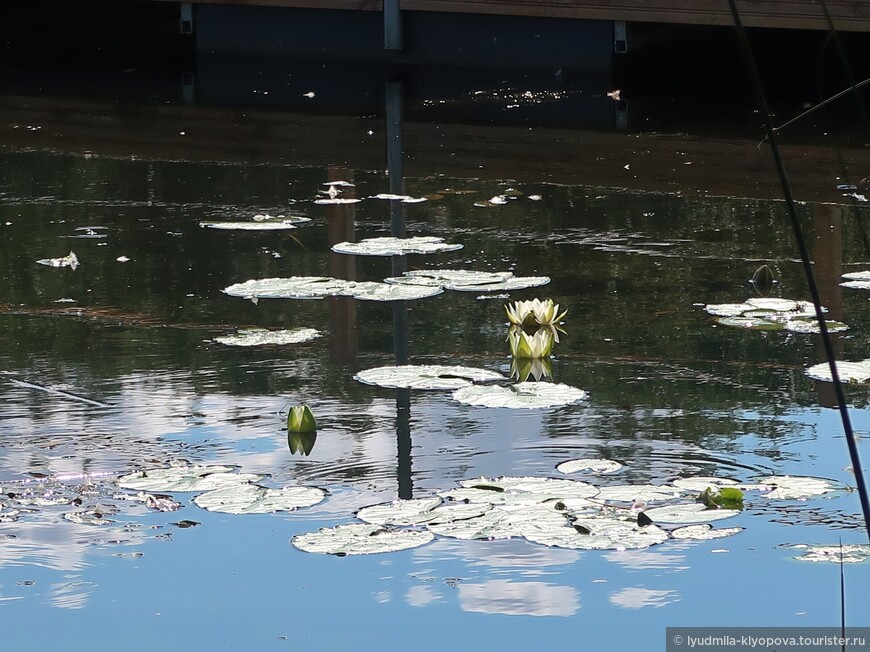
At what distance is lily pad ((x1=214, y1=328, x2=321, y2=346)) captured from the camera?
15.0ft

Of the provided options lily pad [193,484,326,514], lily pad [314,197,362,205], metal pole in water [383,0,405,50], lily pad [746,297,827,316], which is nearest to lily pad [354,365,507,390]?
lily pad [193,484,326,514]

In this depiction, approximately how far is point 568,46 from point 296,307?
6.72 metres

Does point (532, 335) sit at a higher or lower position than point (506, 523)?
higher

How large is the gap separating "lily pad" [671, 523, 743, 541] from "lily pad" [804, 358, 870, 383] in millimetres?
1149

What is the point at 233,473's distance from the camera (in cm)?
346

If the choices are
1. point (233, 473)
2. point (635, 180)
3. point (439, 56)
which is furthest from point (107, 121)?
point (233, 473)

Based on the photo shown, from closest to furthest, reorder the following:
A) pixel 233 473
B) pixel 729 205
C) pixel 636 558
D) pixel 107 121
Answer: pixel 636 558 < pixel 233 473 < pixel 729 205 < pixel 107 121

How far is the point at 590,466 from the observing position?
342 centimetres

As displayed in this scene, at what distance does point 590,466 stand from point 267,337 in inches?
61.3

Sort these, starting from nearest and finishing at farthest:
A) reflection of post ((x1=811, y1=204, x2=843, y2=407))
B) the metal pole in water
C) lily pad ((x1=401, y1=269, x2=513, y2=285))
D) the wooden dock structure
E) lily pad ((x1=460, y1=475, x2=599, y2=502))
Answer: lily pad ((x1=460, y1=475, x2=599, y2=502)) < reflection of post ((x1=811, y1=204, x2=843, y2=407)) < lily pad ((x1=401, y1=269, x2=513, y2=285)) < the wooden dock structure < the metal pole in water

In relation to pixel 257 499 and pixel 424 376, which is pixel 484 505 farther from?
pixel 424 376

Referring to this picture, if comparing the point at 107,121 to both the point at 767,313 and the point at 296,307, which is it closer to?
the point at 296,307

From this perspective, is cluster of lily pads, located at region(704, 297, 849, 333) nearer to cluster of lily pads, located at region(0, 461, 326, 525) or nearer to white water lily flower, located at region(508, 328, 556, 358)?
white water lily flower, located at region(508, 328, 556, 358)

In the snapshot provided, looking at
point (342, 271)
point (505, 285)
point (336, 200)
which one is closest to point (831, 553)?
point (505, 285)
